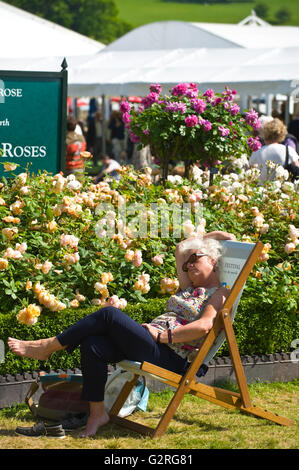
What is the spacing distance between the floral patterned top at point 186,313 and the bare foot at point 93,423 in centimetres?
48

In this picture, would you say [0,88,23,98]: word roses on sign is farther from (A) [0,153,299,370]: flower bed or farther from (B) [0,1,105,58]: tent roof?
(B) [0,1,105,58]: tent roof

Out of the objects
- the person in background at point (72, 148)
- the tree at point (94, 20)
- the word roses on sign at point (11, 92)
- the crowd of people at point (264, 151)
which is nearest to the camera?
the word roses on sign at point (11, 92)

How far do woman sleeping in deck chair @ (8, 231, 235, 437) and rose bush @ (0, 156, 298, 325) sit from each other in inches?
12.1

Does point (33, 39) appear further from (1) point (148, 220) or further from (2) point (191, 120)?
(1) point (148, 220)

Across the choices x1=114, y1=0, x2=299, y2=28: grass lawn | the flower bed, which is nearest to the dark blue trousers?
the flower bed

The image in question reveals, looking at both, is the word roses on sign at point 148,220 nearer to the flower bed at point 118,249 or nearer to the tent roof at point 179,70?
the flower bed at point 118,249

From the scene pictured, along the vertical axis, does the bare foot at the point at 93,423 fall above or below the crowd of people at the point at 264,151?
below

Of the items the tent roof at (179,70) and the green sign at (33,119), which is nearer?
the green sign at (33,119)

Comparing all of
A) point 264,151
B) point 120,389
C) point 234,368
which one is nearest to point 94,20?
point 264,151

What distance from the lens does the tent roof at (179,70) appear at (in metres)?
10.6

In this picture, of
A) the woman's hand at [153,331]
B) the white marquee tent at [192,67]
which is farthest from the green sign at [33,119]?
the white marquee tent at [192,67]

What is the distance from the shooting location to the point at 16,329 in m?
4.10

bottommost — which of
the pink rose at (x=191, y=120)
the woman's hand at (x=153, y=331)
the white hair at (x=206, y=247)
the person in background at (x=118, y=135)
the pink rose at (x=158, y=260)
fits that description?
the person in background at (x=118, y=135)
